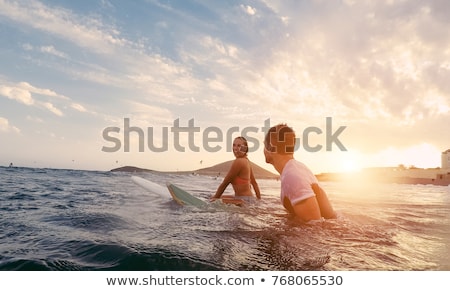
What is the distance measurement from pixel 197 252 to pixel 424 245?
3882 mm

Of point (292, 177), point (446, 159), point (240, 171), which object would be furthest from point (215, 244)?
point (446, 159)

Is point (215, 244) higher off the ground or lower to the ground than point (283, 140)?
lower

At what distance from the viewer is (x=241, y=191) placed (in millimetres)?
10078

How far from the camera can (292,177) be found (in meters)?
4.44

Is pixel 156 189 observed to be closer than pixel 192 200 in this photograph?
No

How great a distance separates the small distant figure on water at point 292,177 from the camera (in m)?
4.40

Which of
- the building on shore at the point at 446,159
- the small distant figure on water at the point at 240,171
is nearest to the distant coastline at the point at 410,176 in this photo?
the building on shore at the point at 446,159

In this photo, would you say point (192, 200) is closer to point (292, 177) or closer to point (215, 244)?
point (215, 244)

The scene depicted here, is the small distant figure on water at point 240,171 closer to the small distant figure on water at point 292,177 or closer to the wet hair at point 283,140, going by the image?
the small distant figure on water at point 292,177

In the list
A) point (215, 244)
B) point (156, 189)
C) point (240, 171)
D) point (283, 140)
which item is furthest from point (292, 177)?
point (156, 189)

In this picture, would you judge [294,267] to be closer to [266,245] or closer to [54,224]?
[266,245]

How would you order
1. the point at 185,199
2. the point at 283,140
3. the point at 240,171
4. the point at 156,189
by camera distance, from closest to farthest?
the point at 283,140
the point at 185,199
the point at 240,171
the point at 156,189

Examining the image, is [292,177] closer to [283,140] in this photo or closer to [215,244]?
[283,140]

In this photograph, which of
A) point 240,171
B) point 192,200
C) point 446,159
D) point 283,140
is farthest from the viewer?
point 446,159
